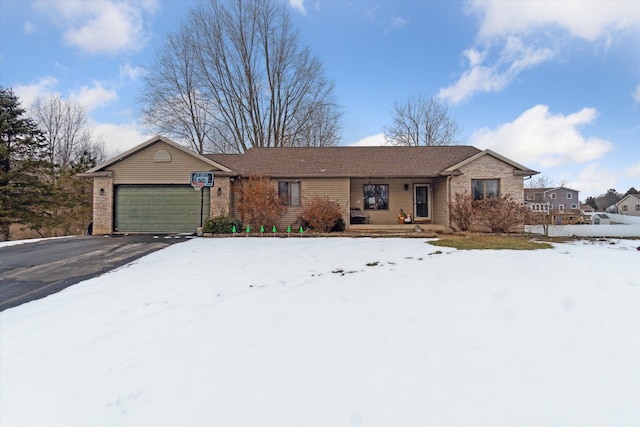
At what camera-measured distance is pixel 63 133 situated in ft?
86.2

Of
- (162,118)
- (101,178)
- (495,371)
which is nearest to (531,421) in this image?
(495,371)

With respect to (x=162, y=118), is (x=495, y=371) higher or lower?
lower

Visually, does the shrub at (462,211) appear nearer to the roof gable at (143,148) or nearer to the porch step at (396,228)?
the porch step at (396,228)

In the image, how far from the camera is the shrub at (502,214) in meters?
11.7

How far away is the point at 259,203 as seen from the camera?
12570 mm

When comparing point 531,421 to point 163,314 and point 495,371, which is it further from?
point 163,314

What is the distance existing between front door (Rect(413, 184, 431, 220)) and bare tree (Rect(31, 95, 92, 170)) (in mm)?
28959

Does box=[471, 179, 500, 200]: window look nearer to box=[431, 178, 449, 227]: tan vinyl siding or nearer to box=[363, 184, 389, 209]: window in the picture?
box=[431, 178, 449, 227]: tan vinyl siding

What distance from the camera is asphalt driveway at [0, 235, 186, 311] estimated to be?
18.0 feet

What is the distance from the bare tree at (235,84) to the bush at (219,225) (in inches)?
583

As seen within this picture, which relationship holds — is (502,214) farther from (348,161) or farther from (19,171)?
(19,171)

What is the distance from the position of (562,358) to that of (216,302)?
13.8ft

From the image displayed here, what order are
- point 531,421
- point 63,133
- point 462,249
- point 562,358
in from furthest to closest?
1. point 63,133
2. point 462,249
3. point 562,358
4. point 531,421

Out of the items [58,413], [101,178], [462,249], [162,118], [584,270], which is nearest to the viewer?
[58,413]
